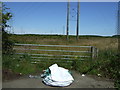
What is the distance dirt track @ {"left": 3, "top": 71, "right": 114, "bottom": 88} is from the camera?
423cm

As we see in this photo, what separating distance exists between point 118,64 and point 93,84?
169 centimetres

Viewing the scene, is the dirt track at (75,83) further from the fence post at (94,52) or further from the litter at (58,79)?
the fence post at (94,52)

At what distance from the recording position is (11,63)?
570cm

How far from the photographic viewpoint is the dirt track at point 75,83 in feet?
13.9

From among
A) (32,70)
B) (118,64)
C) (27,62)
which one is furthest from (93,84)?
(27,62)

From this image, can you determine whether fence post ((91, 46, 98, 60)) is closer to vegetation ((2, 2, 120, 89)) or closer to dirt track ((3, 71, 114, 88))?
vegetation ((2, 2, 120, 89))

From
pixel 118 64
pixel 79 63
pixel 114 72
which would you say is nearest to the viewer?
pixel 114 72

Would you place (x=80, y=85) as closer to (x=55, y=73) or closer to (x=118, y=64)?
(x=55, y=73)

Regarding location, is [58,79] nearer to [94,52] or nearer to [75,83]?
[75,83]

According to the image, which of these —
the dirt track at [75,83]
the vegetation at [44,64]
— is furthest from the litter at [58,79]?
the vegetation at [44,64]

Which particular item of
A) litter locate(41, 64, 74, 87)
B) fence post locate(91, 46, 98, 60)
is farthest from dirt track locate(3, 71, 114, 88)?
fence post locate(91, 46, 98, 60)

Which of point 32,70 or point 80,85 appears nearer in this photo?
point 80,85

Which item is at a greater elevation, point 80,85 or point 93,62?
point 93,62

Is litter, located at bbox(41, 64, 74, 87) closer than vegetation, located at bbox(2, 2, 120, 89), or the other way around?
litter, located at bbox(41, 64, 74, 87)
